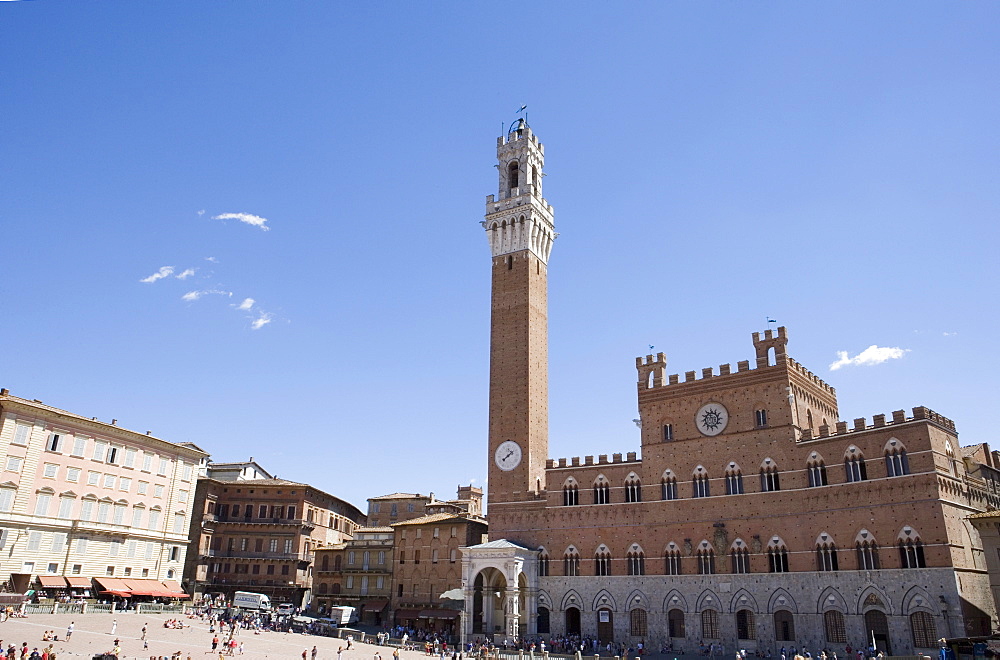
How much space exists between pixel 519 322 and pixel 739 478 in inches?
826

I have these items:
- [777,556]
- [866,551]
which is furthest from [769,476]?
[866,551]

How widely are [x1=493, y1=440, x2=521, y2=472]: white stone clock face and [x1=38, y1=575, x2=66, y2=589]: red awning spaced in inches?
1158

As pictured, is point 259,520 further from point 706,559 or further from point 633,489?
point 706,559

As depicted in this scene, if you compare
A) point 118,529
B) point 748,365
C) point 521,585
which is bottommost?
point 521,585

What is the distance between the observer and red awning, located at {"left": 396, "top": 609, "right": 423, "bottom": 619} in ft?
183

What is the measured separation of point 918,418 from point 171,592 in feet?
165

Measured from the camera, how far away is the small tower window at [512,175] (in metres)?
64.4

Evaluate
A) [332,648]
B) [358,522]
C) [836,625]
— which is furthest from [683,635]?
[358,522]

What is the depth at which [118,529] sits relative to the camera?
51.4m

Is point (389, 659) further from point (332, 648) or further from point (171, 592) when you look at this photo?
point (171, 592)

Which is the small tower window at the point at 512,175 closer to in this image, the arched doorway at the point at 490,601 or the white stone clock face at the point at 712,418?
the white stone clock face at the point at 712,418

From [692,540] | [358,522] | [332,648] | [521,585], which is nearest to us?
[332,648]

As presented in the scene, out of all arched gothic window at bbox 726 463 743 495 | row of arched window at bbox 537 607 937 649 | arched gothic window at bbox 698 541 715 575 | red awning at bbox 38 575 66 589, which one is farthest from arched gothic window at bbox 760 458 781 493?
red awning at bbox 38 575 66 589

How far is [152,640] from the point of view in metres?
37.2
